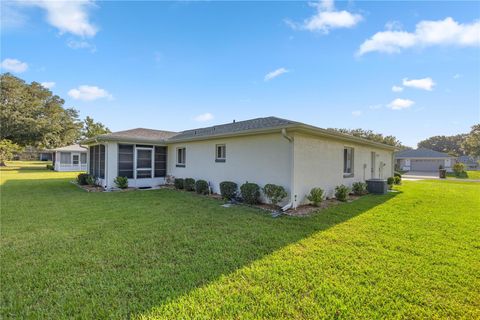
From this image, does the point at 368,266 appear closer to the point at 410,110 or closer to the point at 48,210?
the point at 48,210

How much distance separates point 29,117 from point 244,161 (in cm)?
3564

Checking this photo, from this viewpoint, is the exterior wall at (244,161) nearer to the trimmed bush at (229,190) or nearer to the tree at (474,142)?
the trimmed bush at (229,190)

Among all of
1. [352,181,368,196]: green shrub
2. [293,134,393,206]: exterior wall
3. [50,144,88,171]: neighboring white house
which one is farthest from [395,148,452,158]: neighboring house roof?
[50,144,88,171]: neighboring white house

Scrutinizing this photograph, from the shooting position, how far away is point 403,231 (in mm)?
5508

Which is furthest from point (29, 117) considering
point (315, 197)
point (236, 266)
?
point (236, 266)

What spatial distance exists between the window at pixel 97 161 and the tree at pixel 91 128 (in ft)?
104

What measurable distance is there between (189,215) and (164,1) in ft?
29.7

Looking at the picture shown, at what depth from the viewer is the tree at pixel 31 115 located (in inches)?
1140

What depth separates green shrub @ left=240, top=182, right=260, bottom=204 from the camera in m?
8.37

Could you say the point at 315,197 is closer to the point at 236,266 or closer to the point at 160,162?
the point at 236,266

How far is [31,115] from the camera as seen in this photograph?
31.0 meters

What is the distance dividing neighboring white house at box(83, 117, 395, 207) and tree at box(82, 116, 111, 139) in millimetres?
31943

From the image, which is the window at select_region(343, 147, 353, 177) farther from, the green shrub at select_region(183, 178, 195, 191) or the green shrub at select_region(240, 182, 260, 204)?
the green shrub at select_region(183, 178, 195, 191)

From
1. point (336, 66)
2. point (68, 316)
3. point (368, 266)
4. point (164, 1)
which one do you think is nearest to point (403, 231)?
point (368, 266)
